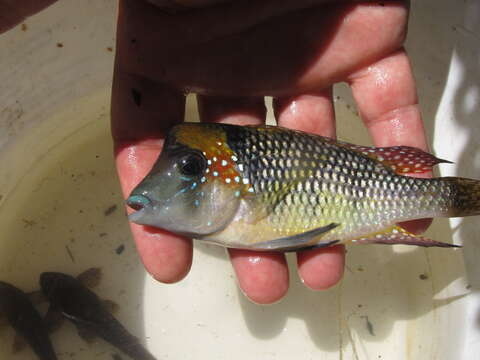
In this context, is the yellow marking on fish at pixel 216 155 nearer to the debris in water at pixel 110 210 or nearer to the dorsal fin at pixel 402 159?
the dorsal fin at pixel 402 159

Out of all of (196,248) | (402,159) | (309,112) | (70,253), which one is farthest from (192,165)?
(70,253)

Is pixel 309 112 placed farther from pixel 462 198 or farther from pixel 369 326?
pixel 369 326

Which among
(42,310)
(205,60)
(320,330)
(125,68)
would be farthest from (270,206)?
(42,310)

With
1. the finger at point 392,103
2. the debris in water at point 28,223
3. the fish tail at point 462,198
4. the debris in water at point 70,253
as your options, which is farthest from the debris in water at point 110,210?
the fish tail at point 462,198

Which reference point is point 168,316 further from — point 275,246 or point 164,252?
point 275,246

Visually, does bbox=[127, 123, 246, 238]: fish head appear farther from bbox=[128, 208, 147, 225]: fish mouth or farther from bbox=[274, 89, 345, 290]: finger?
bbox=[274, 89, 345, 290]: finger

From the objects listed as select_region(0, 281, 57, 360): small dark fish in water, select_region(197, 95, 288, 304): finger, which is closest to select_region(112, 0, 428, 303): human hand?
select_region(197, 95, 288, 304): finger
